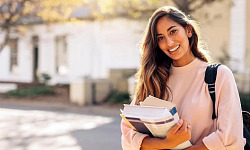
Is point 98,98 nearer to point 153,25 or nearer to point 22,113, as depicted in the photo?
point 22,113

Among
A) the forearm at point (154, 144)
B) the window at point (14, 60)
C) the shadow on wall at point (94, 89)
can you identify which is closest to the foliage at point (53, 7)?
the shadow on wall at point (94, 89)

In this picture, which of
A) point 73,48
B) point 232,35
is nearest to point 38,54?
point 73,48

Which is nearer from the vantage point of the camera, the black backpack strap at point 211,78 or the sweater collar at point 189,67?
the black backpack strap at point 211,78

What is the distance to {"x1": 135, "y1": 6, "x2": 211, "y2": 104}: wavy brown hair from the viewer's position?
2154mm

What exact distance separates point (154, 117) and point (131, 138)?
0.36m

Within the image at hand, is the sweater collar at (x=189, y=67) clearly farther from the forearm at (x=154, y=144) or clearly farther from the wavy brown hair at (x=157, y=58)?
the forearm at (x=154, y=144)

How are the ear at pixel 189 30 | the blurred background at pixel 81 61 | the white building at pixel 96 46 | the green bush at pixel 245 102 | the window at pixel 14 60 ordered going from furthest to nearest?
1. the window at pixel 14 60
2. the white building at pixel 96 46
3. the green bush at pixel 245 102
4. the blurred background at pixel 81 61
5. the ear at pixel 189 30

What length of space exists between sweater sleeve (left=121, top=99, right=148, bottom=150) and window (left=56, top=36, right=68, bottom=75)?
21.0m

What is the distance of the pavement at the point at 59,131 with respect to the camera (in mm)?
7887

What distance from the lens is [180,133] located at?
1.88 metres

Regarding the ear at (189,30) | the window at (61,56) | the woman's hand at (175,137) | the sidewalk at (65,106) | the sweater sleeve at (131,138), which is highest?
the ear at (189,30)

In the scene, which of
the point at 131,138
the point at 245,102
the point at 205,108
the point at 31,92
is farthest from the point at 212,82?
the point at 31,92

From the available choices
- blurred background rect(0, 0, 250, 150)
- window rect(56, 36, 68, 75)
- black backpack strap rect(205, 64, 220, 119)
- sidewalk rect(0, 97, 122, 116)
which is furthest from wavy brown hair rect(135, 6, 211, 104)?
window rect(56, 36, 68, 75)

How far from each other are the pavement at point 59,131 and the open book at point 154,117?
576 cm
